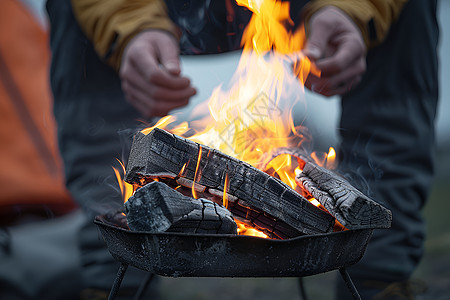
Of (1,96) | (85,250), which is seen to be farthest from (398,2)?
(1,96)

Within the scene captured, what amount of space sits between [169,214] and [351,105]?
4.74ft

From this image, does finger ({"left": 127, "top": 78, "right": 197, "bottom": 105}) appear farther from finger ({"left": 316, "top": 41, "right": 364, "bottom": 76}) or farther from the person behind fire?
finger ({"left": 316, "top": 41, "right": 364, "bottom": 76})

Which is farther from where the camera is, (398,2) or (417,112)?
(417,112)

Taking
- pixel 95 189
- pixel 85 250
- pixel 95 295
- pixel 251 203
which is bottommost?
pixel 95 295

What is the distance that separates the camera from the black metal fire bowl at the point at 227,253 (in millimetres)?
829

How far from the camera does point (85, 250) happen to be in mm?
2031

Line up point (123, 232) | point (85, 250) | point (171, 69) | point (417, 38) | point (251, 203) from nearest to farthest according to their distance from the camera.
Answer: point (123, 232) < point (251, 203) < point (171, 69) < point (417, 38) < point (85, 250)

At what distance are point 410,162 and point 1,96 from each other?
10.6 feet

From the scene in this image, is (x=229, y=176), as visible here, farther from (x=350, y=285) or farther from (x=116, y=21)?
(x=116, y=21)

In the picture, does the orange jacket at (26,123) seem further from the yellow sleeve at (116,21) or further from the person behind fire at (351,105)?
the yellow sleeve at (116,21)

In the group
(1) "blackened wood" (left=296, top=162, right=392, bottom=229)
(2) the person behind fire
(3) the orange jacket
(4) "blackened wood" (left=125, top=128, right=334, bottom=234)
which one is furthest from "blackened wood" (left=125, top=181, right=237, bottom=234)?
(3) the orange jacket

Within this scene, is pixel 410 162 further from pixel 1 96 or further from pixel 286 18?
pixel 1 96

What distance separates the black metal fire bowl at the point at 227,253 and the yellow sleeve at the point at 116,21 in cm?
100

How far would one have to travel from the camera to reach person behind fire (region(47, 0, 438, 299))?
1.65 m
